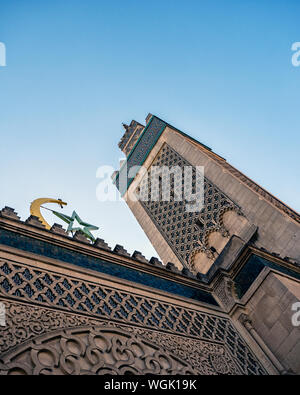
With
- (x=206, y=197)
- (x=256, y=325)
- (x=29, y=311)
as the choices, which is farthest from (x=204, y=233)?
(x=29, y=311)

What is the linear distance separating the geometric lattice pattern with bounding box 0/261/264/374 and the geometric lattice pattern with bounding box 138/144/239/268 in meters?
4.36

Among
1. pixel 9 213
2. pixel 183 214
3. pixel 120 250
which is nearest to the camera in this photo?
pixel 9 213

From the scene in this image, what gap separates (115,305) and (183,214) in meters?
7.21

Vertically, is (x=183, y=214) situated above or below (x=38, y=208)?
above

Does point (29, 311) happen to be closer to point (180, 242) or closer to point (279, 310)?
point (279, 310)

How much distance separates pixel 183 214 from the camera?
490 inches

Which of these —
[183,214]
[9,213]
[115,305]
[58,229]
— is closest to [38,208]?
[58,229]

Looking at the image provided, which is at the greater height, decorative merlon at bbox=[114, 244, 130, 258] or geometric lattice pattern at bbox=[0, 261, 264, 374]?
decorative merlon at bbox=[114, 244, 130, 258]

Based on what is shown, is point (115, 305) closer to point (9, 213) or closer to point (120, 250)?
point (120, 250)

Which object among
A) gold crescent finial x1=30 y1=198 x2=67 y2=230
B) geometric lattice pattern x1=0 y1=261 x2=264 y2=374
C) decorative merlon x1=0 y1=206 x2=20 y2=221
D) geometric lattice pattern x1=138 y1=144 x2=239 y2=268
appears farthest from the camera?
geometric lattice pattern x1=138 y1=144 x2=239 y2=268

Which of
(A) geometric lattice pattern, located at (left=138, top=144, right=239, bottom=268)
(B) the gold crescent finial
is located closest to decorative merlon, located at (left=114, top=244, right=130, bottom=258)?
(B) the gold crescent finial

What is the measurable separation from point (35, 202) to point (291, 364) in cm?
602

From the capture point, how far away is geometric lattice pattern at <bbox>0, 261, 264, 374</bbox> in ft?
15.4

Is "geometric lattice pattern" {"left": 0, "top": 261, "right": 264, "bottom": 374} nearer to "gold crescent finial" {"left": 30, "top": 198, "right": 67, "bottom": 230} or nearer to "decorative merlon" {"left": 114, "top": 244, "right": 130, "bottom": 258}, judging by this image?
"decorative merlon" {"left": 114, "top": 244, "right": 130, "bottom": 258}
